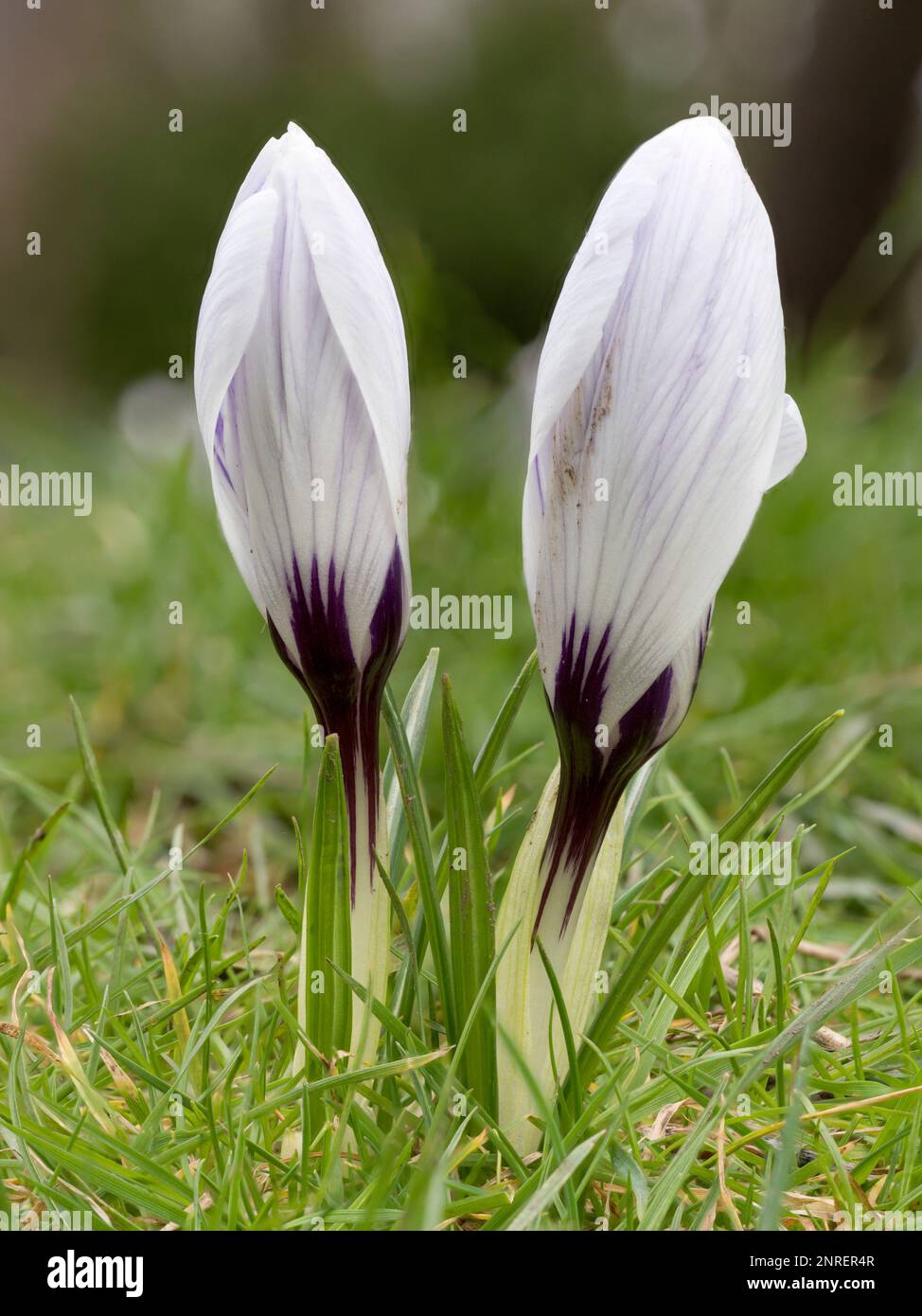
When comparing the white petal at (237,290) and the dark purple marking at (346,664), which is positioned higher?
the white petal at (237,290)

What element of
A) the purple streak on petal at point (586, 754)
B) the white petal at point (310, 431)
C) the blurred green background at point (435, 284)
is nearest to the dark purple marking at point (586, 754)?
the purple streak on petal at point (586, 754)

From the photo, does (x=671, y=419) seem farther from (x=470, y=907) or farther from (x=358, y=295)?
(x=470, y=907)

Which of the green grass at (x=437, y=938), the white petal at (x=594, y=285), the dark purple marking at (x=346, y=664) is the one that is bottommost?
the green grass at (x=437, y=938)

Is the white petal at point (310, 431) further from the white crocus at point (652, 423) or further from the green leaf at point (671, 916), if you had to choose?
the green leaf at point (671, 916)

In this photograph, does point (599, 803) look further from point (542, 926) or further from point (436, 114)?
point (436, 114)
